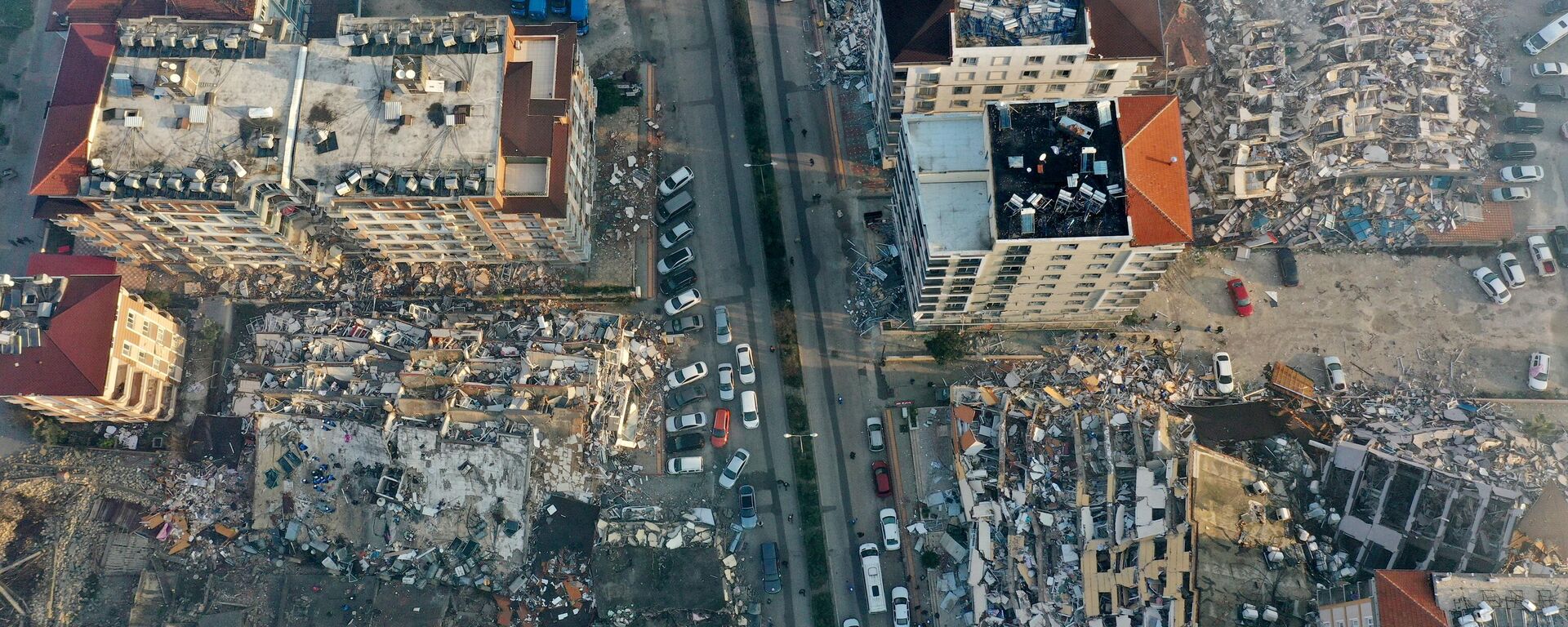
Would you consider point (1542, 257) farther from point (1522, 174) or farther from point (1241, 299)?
point (1241, 299)

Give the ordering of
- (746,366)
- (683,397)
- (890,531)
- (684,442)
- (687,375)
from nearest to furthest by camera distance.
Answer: (890,531)
(684,442)
(687,375)
(683,397)
(746,366)

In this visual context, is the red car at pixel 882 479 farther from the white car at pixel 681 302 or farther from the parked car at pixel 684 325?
the white car at pixel 681 302

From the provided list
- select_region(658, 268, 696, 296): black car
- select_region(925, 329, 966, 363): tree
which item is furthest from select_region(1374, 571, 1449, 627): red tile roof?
select_region(658, 268, 696, 296): black car

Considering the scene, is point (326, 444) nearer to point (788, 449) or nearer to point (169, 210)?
point (169, 210)

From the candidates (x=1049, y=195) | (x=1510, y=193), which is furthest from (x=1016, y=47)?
(x=1510, y=193)

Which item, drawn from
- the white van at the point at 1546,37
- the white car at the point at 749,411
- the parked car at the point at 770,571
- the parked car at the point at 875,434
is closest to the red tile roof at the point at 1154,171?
the parked car at the point at 875,434

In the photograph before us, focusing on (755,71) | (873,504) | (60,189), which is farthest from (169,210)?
(873,504)

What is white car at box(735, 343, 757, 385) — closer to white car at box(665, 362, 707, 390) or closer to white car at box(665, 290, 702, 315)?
white car at box(665, 362, 707, 390)
